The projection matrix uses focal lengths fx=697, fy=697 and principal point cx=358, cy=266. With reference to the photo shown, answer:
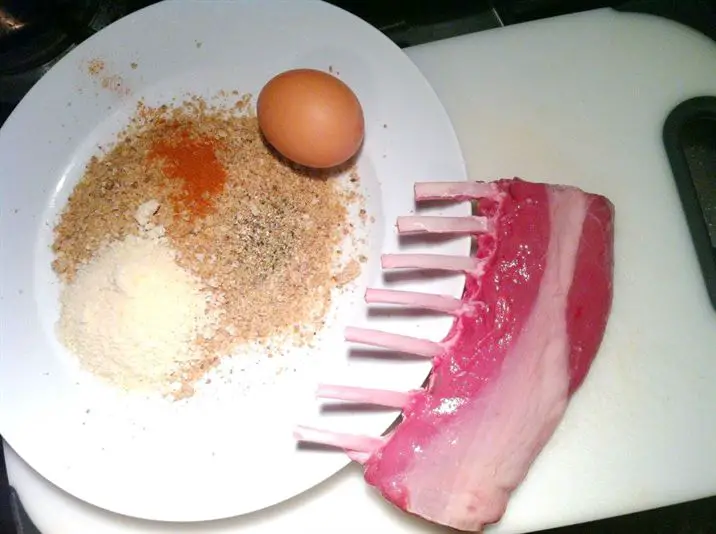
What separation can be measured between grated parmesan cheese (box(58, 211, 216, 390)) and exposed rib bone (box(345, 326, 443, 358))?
256 millimetres

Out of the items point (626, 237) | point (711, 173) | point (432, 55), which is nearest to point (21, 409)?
point (432, 55)

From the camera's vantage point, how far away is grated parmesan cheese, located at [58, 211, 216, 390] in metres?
1.09

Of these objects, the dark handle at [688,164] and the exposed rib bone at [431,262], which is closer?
the exposed rib bone at [431,262]

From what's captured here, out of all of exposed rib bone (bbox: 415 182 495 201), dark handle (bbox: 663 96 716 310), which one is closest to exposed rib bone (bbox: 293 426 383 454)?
exposed rib bone (bbox: 415 182 495 201)

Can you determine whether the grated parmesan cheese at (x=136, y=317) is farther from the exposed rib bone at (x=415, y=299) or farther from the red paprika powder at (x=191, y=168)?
the exposed rib bone at (x=415, y=299)

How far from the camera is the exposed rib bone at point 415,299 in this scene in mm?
1034

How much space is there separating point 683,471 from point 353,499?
53 centimetres

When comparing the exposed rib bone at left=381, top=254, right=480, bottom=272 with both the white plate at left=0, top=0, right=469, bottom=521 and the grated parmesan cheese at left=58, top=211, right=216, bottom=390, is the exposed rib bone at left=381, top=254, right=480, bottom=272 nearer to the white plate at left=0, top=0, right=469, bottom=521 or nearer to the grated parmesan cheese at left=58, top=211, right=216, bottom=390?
the white plate at left=0, top=0, right=469, bottom=521

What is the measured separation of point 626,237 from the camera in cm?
119

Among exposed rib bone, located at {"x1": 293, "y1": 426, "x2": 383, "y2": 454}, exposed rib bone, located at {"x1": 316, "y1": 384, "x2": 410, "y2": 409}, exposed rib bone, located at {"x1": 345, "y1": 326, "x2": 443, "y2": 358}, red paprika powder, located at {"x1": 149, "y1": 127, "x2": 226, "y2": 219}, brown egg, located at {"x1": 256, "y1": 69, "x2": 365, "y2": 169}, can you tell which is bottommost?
exposed rib bone, located at {"x1": 293, "y1": 426, "x2": 383, "y2": 454}

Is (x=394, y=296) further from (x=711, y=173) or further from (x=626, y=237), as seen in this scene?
(x=711, y=173)

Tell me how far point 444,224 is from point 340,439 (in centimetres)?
35

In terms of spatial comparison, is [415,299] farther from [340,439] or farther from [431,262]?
[340,439]

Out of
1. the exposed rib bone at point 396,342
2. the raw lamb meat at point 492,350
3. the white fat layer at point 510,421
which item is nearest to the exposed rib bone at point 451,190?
the raw lamb meat at point 492,350
